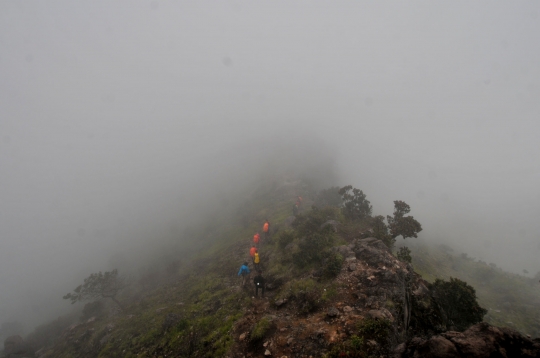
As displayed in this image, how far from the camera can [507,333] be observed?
7.64 metres

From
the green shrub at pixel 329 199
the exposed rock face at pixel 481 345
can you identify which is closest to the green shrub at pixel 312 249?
the exposed rock face at pixel 481 345

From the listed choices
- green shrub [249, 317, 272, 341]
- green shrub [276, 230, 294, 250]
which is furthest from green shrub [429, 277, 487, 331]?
green shrub [276, 230, 294, 250]

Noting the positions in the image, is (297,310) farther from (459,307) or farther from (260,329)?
(459,307)

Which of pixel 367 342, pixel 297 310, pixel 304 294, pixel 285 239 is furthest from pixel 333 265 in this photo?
pixel 285 239

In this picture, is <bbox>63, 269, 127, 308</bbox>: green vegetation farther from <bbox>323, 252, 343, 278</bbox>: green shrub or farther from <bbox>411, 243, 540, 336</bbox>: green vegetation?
<bbox>411, 243, 540, 336</bbox>: green vegetation

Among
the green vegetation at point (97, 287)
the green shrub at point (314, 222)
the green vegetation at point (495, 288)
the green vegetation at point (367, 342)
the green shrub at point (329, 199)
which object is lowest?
the green vegetation at point (495, 288)

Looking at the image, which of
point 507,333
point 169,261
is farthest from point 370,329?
point 169,261

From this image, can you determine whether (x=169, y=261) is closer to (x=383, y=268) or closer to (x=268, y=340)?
(x=268, y=340)

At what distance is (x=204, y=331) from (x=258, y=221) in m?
27.3

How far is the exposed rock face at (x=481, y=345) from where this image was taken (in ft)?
23.3

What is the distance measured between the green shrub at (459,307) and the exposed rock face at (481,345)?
18.8 ft

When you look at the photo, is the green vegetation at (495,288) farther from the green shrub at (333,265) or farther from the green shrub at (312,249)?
the green shrub at (333,265)

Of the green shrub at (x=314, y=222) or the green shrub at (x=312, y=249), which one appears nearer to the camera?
the green shrub at (x=312, y=249)

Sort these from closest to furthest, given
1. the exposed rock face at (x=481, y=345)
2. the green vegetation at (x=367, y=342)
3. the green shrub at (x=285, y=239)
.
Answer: the exposed rock face at (x=481, y=345) → the green vegetation at (x=367, y=342) → the green shrub at (x=285, y=239)
